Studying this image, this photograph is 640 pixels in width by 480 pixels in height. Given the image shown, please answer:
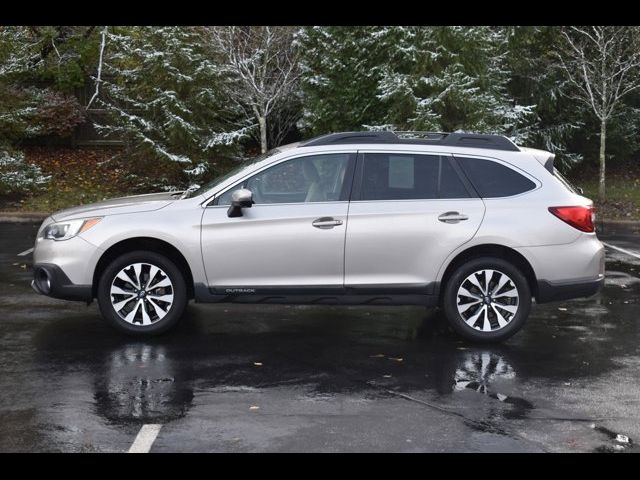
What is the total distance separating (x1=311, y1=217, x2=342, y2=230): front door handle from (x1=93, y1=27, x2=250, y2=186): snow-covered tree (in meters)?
10.8

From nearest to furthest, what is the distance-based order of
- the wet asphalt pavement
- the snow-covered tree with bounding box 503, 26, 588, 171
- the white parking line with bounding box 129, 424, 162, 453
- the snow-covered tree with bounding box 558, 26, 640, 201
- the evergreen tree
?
the white parking line with bounding box 129, 424, 162, 453 < the wet asphalt pavement < the evergreen tree < the snow-covered tree with bounding box 558, 26, 640, 201 < the snow-covered tree with bounding box 503, 26, 588, 171

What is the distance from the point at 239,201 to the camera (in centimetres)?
813

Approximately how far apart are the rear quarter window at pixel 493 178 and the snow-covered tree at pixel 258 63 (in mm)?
10929

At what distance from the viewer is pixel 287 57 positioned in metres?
20.0

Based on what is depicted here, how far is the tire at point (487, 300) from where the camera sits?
27.2 ft

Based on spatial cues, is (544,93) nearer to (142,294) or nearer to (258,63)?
(258,63)

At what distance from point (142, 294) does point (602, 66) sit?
44.5 ft

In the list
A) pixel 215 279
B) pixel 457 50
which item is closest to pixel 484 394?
pixel 215 279

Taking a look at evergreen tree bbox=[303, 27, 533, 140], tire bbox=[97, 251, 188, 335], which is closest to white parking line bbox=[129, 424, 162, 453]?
tire bbox=[97, 251, 188, 335]

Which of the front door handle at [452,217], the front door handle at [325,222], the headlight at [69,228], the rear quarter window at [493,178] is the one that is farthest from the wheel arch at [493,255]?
the headlight at [69,228]

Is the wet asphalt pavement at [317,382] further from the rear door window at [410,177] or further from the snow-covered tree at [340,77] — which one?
the snow-covered tree at [340,77]

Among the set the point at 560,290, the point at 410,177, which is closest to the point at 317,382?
the point at 410,177

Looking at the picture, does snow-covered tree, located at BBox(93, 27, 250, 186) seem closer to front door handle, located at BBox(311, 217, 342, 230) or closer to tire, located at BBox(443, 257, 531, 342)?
front door handle, located at BBox(311, 217, 342, 230)

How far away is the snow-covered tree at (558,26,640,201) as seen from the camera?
62.5 feet
